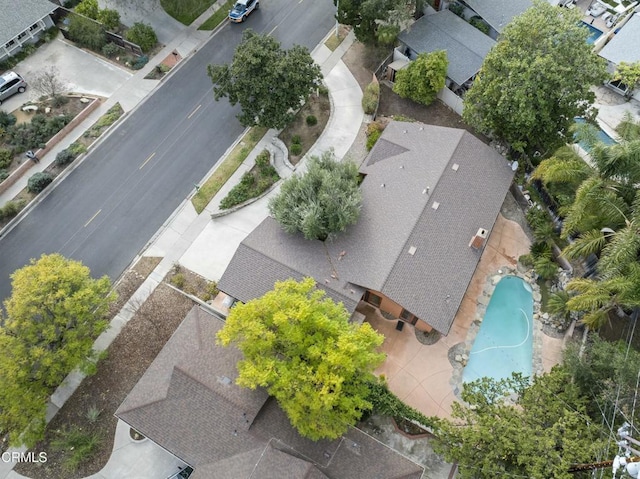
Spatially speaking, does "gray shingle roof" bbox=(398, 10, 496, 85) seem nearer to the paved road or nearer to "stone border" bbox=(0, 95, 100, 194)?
the paved road

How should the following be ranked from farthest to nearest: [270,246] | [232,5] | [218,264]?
[232,5]
[218,264]
[270,246]

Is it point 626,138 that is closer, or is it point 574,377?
point 574,377

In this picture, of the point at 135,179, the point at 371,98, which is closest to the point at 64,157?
the point at 135,179

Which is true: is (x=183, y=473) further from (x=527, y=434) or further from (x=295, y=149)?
(x=295, y=149)

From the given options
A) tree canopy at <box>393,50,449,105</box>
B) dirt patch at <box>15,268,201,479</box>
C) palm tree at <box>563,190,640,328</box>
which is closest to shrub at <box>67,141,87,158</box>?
dirt patch at <box>15,268,201,479</box>

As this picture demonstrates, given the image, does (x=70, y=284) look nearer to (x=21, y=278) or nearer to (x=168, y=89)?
(x=21, y=278)

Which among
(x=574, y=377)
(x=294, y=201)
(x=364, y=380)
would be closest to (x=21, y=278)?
(x=294, y=201)
